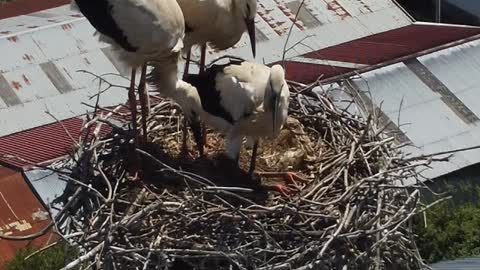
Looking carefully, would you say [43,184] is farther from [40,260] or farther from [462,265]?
[462,265]

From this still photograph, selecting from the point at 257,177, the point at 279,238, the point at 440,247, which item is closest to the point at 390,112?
the point at 440,247

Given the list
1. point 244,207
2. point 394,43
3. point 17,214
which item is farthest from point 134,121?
point 394,43

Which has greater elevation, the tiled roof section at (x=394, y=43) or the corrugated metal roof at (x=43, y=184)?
the corrugated metal roof at (x=43, y=184)

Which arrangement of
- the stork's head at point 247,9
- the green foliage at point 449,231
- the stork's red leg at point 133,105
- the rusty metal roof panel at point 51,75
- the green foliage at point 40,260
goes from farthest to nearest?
1. the rusty metal roof panel at point 51,75
2. the green foliage at point 449,231
3. the green foliage at point 40,260
4. the stork's head at point 247,9
5. the stork's red leg at point 133,105

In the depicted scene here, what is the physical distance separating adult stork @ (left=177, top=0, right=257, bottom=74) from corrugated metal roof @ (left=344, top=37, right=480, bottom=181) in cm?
342

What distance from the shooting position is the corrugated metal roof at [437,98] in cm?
1173

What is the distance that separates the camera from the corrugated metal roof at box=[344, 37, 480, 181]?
1173 cm

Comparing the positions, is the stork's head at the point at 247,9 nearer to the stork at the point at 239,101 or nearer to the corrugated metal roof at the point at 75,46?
the stork at the point at 239,101

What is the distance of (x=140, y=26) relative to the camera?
728cm

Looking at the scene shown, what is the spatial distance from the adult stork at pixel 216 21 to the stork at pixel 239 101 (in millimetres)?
510

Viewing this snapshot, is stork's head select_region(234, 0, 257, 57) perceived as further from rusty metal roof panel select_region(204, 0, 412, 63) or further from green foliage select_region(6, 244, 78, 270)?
rusty metal roof panel select_region(204, 0, 412, 63)

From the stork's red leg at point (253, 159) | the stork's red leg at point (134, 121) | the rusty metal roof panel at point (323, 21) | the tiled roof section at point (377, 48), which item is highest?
the stork's red leg at point (134, 121)

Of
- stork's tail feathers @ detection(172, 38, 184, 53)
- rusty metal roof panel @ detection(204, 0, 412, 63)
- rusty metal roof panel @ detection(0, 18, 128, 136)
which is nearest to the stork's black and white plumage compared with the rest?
stork's tail feathers @ detection(172, 38, 184, 53)

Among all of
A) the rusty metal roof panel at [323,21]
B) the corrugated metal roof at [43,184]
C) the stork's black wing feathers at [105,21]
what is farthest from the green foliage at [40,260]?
the rusty metal roof panel at [323,21]
